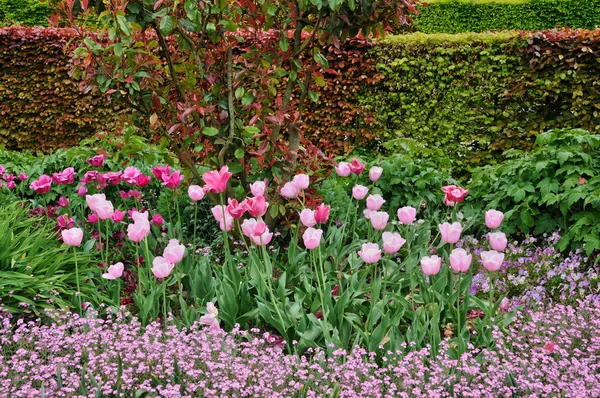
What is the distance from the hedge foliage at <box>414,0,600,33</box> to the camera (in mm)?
14758

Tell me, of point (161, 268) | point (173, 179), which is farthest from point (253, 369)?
point (173, 179)

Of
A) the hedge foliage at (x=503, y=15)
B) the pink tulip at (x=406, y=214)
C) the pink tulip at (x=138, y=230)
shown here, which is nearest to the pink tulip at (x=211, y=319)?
the pink tulip at (x=138, y=230)

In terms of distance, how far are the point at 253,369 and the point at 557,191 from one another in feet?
9.71

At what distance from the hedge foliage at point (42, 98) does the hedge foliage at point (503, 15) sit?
894cm

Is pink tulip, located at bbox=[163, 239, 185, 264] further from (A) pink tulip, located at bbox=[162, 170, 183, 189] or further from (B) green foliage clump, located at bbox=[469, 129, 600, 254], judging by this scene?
(B) green foliage clump, located at bbox=[469, 129, 600, 254]

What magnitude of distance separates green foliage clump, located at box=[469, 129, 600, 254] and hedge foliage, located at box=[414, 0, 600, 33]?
33.9 ft

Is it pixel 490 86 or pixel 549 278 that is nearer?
pixel 549 278

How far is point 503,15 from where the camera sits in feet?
49.7

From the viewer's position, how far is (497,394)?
8.93ft

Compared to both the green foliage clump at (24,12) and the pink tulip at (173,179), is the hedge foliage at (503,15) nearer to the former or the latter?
the green foliage clump at (24,12)

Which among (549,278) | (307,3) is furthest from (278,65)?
(549,278)

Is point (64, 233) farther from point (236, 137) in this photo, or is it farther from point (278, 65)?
point (278, 65)

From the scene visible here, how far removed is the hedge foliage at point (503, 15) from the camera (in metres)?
14.8

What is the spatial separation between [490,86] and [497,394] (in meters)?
4.82
